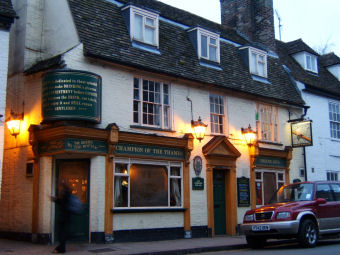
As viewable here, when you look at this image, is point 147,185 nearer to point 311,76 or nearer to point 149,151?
point 149,151

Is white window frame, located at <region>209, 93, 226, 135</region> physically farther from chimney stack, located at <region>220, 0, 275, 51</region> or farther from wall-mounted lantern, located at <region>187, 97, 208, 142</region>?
chimney stack, located at <region>220, 0, 275, 51</region>

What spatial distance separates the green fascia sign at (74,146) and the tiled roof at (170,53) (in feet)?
8.82

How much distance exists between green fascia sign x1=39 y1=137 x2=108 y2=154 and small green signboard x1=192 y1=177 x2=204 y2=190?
3870mm

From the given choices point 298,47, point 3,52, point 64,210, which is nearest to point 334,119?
point 298,47

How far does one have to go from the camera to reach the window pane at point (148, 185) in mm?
14062

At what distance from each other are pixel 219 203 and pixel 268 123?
4.77 m

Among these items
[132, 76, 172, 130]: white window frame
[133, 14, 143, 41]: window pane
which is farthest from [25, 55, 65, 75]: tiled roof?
[133, 14, 143, 41]: window pane

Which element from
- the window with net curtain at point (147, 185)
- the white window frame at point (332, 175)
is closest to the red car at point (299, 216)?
the window with net curtain at point (147, 185)

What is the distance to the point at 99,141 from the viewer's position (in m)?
13.2

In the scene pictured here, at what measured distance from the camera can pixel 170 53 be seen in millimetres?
16203

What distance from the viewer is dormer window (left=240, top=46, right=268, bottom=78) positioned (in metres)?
19.5

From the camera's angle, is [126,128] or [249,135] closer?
[126,128]

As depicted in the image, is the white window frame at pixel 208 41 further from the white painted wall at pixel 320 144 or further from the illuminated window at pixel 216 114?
the white painted wall at pixel 320 144

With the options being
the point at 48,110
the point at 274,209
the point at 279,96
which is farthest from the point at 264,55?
the point at 48,110
